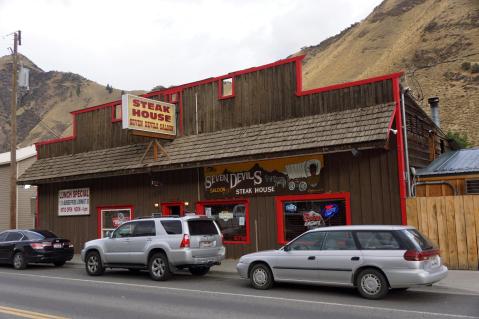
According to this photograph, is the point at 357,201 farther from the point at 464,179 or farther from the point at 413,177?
the point at 464,179

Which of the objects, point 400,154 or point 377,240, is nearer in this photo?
point 377,240

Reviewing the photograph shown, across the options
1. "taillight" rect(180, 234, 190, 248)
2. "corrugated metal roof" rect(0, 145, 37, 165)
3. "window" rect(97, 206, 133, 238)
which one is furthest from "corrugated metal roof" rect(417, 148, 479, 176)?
"corrugated metal roof" rect(0, 145, 37, 165)

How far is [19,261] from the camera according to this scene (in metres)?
16.9

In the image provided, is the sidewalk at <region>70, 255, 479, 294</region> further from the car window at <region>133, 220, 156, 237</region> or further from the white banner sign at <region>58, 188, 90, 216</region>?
the white banner sign at <region>58, 188, 90, 216</region>

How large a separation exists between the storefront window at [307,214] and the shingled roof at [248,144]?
1.76 meters

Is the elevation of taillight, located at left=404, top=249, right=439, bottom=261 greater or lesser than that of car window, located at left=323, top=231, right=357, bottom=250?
lesser

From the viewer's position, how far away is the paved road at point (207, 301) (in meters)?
8.70

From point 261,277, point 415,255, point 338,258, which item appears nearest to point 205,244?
point 261,277

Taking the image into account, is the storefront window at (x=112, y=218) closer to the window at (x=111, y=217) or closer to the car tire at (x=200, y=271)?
the window at (x=111, y=217)

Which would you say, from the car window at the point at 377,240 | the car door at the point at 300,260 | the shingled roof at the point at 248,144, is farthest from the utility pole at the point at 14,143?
the car window at the point at 377,240

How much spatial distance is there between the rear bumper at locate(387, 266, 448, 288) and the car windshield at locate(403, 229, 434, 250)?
50 cm

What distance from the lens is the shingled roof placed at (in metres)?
14.0

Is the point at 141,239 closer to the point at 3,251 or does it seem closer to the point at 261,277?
the point at 261,277

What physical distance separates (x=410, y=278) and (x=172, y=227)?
253 inches
